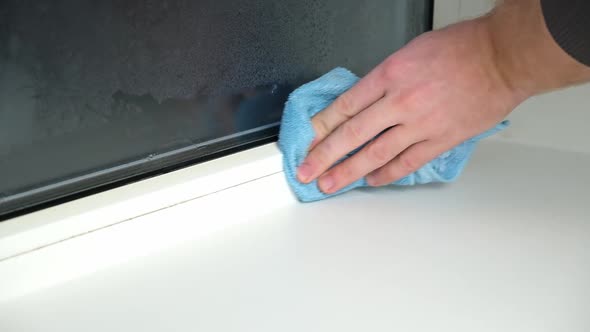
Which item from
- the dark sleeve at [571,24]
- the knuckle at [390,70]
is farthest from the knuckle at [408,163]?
the dark sleeve at [571,24]

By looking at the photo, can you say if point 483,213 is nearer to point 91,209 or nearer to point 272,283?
point 272,283

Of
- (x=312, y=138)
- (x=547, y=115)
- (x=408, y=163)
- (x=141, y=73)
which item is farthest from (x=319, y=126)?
(x=547, y=115)

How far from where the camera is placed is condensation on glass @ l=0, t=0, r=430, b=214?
551 mm


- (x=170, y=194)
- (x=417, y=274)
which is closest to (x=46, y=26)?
(x=170, y=194)

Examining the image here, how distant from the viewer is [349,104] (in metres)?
0.67

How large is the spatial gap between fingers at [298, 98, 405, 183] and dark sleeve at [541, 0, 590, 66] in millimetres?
186

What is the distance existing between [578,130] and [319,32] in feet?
1.39

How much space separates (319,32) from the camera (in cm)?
78

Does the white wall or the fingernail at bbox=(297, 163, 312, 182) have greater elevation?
the fingernail at bbox=(297, 163, 312, 182)

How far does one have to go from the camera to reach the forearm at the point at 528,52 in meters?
0.54

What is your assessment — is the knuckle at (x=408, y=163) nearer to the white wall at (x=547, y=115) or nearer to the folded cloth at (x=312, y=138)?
the folded cloth at (x=312, y=138)

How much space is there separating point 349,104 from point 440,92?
111 millimetres

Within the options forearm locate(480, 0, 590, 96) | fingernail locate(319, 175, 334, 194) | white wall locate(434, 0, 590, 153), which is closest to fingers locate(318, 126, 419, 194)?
fingernail locate(319, 175, 334, 194)

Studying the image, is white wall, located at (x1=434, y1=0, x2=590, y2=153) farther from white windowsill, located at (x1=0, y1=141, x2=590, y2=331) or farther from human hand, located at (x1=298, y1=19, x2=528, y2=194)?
human hand, located at (x1=298, y1=19, x2=528, y2=194)
